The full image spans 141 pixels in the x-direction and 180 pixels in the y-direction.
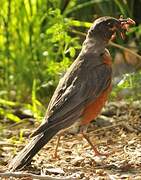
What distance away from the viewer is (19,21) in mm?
8062

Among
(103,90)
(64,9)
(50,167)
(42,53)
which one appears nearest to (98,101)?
(103,90)

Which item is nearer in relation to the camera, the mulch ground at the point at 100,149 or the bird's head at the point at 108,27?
the mulch ground at the point at 100,149

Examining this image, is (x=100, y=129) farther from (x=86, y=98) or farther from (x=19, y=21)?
(x=19, y=21)

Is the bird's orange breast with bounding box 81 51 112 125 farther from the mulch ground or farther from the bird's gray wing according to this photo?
the mulch ground

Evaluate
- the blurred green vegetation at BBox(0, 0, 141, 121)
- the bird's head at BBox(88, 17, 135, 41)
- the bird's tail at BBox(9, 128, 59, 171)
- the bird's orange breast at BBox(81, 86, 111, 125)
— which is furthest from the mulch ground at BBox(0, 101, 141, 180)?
the bird's head at BBox(88, 17, 135, 41)

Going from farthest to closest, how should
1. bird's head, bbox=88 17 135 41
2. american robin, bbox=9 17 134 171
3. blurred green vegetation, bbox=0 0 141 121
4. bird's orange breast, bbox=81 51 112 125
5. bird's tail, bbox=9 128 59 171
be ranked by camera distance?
blurred green vegetation, bbox=0 0 141 121, bird's head, bbox=88 17 135 41, bird's orange breast, bbox=81 51 112 125, american robin, bbox=9 17 134 171, bird's tail, bbox=9 128 59 171

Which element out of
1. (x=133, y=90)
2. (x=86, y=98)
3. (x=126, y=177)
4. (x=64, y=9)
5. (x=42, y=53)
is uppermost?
(x=64, y=9)

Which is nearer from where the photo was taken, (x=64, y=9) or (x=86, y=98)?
(x=86, y=98)

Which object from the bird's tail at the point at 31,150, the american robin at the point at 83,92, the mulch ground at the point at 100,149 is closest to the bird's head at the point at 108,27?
the american robin at the point at 83,92

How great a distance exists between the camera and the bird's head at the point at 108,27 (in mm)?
6273

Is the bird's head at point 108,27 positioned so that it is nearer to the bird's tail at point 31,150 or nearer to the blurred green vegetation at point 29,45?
the bird's tail at point 31,150

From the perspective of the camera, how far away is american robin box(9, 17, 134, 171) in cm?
572

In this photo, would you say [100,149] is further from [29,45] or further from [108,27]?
[29,45]

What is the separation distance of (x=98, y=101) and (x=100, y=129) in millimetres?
914
